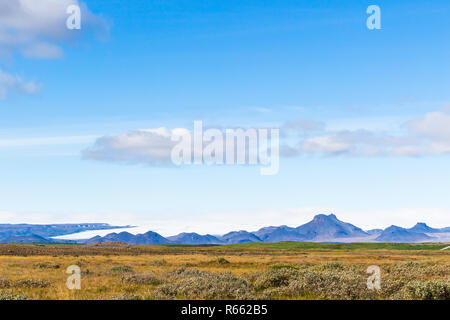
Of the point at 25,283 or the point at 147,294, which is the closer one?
the point at 147,294

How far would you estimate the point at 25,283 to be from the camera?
2755 cm

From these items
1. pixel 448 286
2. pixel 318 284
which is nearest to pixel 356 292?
pixel 318 284

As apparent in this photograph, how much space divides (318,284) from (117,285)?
445 inches
